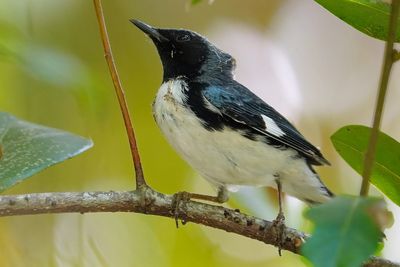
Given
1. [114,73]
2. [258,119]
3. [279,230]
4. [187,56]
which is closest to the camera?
[114,73]

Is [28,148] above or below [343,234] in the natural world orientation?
below

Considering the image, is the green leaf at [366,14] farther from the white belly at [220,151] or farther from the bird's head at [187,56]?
the bird's head at [187,56]

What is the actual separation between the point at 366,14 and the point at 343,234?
0.59 meters

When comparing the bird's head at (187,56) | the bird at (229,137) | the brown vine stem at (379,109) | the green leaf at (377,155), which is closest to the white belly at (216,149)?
the bird at (229,137)

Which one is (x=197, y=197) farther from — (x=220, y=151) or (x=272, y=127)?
(x=272, y=127)

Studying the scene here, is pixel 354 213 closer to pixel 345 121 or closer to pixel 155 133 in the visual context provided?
pixel 155 133

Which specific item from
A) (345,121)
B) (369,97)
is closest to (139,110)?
(345,121)

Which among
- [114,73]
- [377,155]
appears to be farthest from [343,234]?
[114,73]

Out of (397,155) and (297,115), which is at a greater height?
(397,155)

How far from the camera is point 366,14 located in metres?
1.37

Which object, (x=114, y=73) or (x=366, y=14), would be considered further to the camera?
(x=114, y=73)

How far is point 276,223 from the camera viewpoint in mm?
1887

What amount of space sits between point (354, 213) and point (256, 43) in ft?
11.1

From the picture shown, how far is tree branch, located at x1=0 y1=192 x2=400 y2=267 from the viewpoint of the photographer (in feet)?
5.14
